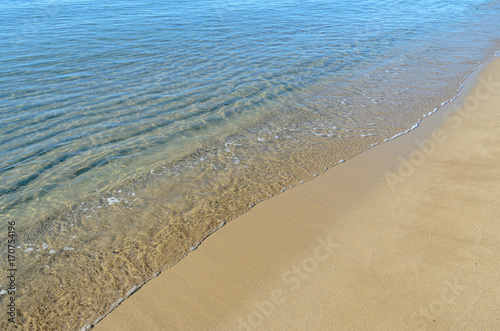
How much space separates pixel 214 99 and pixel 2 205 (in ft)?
15.0

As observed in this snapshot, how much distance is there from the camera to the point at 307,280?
361 cm

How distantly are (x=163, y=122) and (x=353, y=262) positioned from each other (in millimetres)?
4695

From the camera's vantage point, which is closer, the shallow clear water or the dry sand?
the dry sand

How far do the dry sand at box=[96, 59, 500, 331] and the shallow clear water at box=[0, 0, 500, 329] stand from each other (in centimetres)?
37

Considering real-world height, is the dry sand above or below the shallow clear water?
above

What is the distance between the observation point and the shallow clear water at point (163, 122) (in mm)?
4199

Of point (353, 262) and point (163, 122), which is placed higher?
point (353, 262)

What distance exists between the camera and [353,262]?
3779mm

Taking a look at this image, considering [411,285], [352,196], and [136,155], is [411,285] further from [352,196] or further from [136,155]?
[136,155]

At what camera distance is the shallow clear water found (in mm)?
4199

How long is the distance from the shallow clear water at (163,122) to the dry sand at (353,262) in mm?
373

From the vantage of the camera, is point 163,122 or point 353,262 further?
point 163,122

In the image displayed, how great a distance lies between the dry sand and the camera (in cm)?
323

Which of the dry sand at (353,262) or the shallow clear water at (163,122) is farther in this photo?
the shallow clear water at (163,122)
